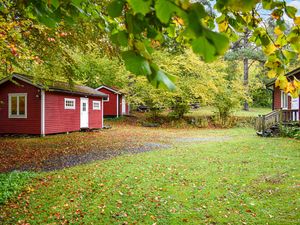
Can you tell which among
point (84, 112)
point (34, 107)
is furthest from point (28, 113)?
point (84, 112)

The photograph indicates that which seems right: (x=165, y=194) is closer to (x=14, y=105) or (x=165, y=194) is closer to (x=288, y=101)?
(x=14, y=105)

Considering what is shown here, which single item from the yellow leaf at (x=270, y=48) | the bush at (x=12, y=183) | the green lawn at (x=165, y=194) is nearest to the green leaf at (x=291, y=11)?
the yellow leaf at (x=270, y=48)

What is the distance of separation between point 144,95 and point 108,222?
22.1 m

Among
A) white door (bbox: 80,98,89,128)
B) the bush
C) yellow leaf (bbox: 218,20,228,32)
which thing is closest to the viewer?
yellow leaf (bbox: 218,20,228,32)

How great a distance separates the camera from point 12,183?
277 inches

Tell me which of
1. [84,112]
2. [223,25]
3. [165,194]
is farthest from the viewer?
[84,112]

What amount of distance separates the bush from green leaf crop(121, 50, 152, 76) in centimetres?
633

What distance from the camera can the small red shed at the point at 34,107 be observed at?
17375mm

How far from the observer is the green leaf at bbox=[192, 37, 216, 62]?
0.82 metres

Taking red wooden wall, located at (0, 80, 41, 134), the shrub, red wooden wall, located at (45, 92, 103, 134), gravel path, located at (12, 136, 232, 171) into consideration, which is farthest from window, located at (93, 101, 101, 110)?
Result: the shrub

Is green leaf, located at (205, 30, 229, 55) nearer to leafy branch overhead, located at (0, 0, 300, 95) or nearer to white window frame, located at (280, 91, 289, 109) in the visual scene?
leafy branch overhead, located at (0, 0, 300, 95)

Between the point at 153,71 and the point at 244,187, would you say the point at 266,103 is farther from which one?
the point at 153,71

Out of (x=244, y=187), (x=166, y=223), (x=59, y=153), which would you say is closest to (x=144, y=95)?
(x=59, y=153)

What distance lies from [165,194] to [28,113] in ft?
46.6
